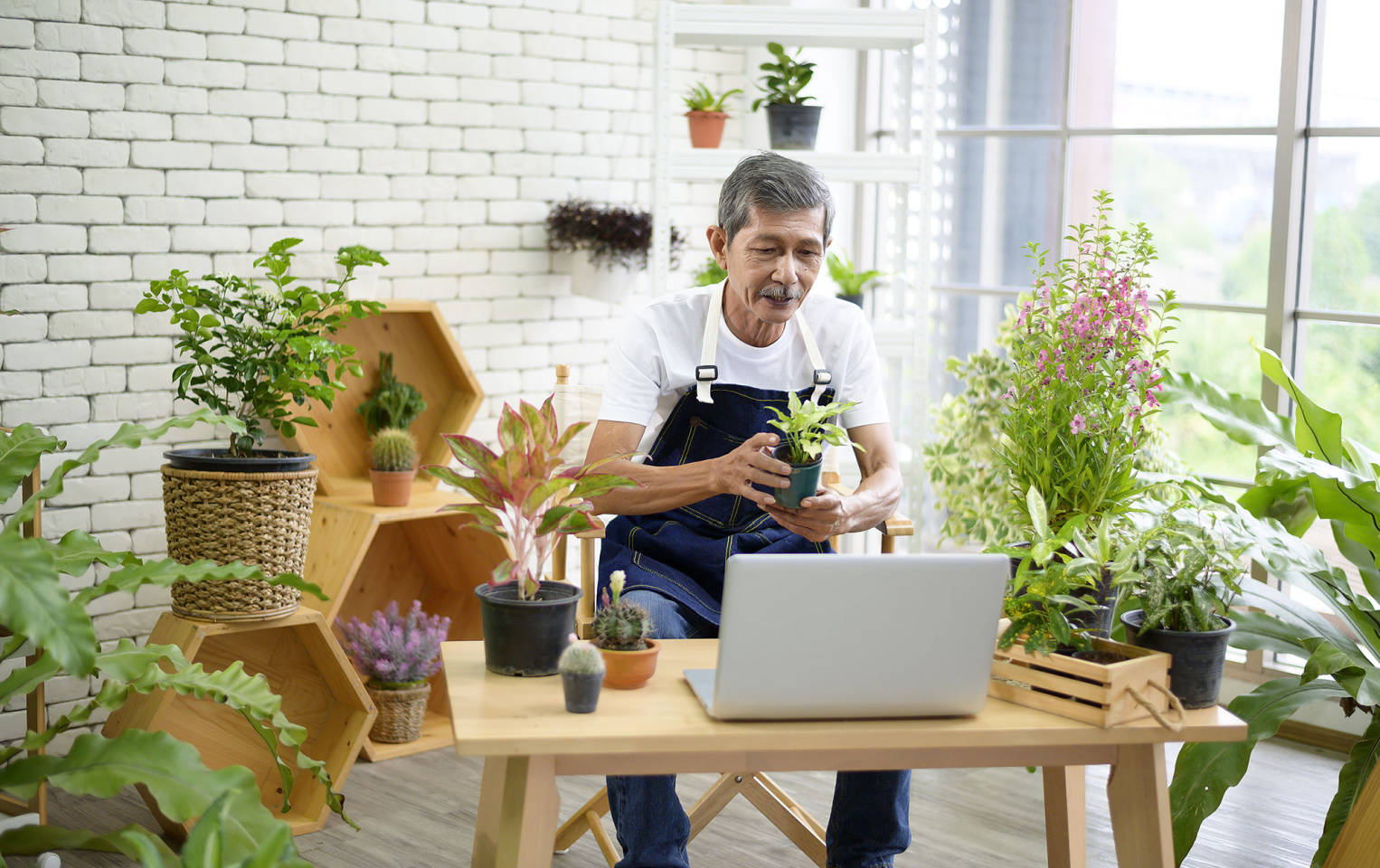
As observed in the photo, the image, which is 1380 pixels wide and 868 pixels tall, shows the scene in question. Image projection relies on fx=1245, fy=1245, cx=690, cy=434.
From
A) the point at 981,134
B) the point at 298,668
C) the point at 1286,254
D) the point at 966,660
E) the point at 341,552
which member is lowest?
the point at 298,668


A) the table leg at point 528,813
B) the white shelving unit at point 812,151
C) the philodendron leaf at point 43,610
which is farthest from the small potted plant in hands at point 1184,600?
the white shelving unit at point 812,151

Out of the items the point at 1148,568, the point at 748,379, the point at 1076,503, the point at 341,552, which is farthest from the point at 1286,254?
the point at 341,552

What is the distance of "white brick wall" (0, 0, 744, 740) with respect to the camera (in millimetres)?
3271

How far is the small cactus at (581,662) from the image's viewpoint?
1665 mm

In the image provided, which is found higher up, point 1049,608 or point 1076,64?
point 1076,64

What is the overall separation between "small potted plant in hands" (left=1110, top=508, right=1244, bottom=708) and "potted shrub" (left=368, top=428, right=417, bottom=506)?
7.35 ft

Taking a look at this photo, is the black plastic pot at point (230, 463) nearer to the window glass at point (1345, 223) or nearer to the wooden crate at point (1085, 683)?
the wooden crate at point (1085, 683)

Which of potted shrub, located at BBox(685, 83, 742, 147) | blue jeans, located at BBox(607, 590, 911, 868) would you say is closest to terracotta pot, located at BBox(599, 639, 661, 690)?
blue jeans, located at BBox(607, 590, 911, 868)

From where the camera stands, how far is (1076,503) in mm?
2572

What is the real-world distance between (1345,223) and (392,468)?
9.46 ft

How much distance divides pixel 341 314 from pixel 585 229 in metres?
1.24

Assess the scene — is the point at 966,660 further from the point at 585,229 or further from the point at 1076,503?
the point at 585,229

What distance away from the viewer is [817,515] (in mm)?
2260

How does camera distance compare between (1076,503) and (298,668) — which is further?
(298,668)
